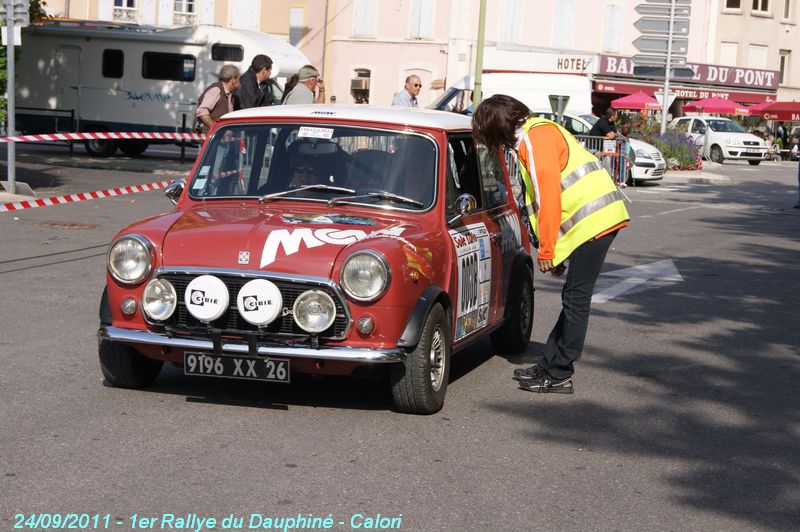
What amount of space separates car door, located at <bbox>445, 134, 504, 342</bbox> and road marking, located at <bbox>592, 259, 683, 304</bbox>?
143 inches

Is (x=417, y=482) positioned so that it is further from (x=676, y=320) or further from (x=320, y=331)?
(x=676, y=320)

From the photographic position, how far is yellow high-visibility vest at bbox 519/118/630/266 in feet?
24.6

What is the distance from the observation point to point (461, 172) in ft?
26.3

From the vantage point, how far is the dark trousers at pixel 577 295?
7547 millimetres

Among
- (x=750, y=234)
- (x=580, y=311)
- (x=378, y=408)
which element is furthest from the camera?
(x=750, y=234)

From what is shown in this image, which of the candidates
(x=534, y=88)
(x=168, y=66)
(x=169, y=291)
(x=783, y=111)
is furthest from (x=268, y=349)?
(x=783, y=111)

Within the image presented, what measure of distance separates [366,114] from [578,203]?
1.38 metres

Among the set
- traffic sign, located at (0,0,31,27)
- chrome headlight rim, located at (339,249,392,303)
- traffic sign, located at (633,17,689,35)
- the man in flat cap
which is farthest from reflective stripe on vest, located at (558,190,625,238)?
traffic sign, located at (633,17,689,35)

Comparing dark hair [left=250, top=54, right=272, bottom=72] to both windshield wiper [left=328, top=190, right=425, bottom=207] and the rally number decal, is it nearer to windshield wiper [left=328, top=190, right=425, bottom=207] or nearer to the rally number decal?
the rally number decal

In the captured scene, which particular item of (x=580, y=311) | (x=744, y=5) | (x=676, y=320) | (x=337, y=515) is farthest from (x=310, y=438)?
(x=744, y=5)

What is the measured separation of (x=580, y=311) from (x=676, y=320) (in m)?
3.47

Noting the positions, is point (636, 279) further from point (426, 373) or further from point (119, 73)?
point (119, 73)

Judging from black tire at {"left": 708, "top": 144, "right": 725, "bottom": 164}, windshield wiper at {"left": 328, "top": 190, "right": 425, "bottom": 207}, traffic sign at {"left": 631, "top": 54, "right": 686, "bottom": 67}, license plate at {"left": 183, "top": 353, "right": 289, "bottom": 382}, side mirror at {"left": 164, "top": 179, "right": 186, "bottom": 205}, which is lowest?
black tire at {"left": 708, "top": 144, "right": 725, "bottom": 164}

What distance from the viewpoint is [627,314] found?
11.0 m
